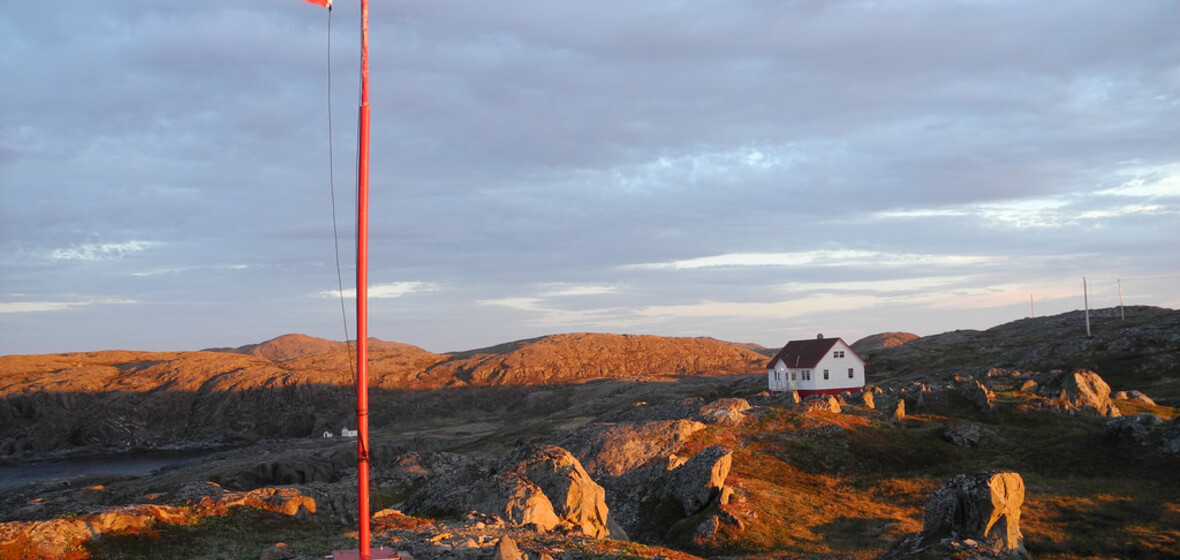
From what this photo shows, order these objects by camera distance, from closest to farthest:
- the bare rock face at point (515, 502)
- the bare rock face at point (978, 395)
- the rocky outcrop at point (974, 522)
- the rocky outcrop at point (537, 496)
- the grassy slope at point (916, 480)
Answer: the rocky outcrop at point (974, 522), the bare rock face at point (515, 502), the rocky outcrop at point (537, 496), the grassy slope at point (916, 480), the bare rock face at point (978, 395)

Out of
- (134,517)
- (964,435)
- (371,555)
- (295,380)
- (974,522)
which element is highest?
(371,555)

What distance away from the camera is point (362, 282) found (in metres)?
14.0

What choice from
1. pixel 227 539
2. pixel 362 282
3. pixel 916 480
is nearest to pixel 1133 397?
pixel 916 480

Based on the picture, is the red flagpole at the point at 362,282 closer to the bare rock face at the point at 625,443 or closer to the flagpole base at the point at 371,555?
the flagpole base at the point at 371,555

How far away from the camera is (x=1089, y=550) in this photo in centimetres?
3256

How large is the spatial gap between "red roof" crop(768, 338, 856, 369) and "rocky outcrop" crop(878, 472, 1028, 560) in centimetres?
6718

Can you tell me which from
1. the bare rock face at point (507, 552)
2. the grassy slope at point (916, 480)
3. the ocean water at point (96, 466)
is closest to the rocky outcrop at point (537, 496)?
the grassy slope at point (916, 480)

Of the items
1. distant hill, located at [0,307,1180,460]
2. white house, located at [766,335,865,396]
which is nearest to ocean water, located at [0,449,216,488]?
distant hill, located at [0,307,1180,460]

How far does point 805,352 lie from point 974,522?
Result: 71.4 m

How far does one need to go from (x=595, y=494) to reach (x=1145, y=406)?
2279 inches

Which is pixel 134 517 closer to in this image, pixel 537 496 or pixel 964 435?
pixel 537 496

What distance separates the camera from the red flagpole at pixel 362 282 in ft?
45.4

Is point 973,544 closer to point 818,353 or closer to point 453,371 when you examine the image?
point 818,353

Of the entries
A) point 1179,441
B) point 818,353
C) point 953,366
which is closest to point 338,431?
point 818,353
